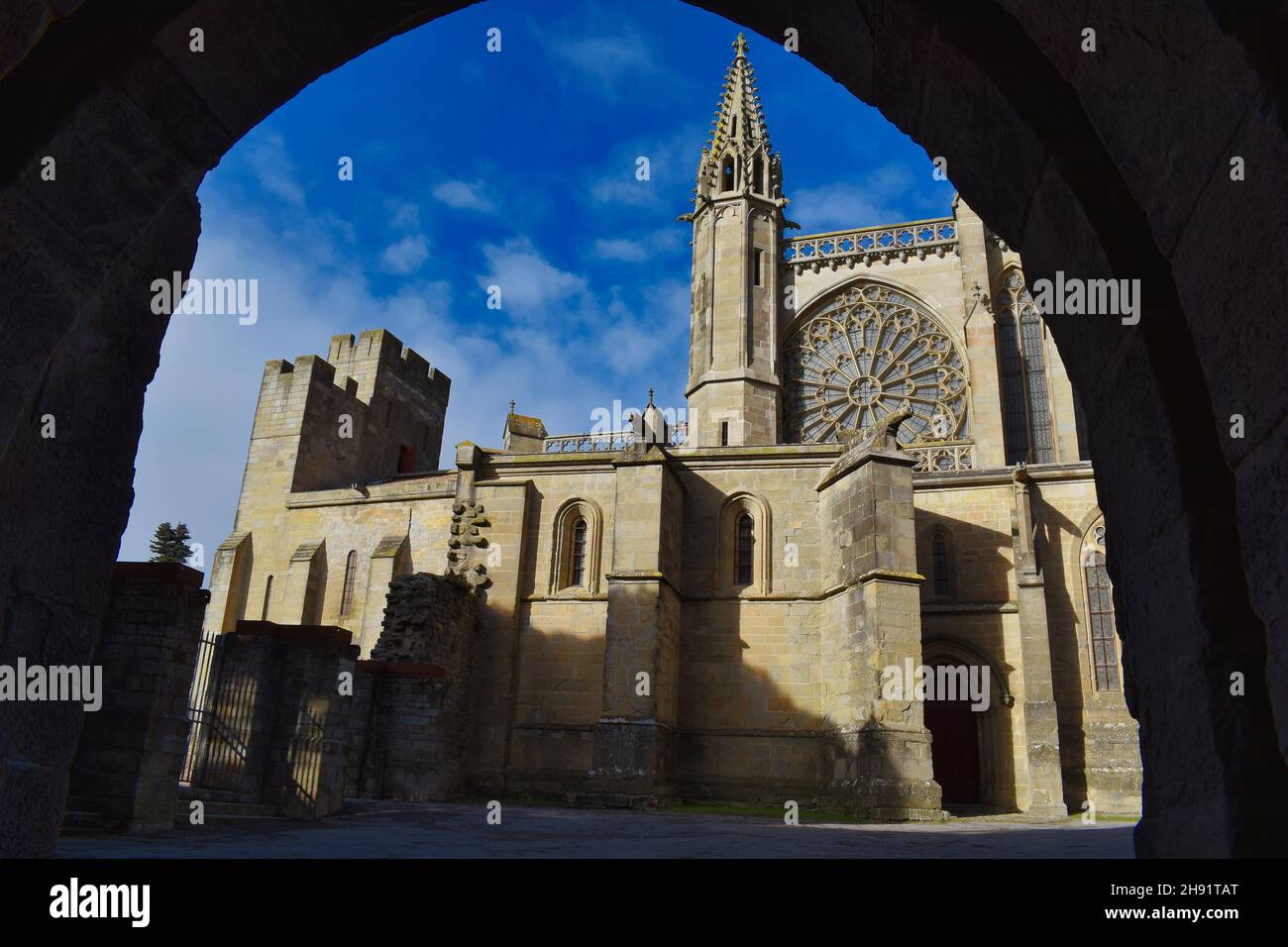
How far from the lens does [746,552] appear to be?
18.6 metres

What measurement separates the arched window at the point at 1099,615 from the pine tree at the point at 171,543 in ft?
121

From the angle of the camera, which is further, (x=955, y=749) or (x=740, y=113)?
(x=740, y=113)

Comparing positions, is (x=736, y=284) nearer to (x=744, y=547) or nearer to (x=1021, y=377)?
(x=1021, y=377)

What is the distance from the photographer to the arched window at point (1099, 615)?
18578 millimetres

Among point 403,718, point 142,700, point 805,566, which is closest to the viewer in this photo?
point 142,700

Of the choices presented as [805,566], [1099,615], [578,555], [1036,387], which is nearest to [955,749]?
[1099,615]

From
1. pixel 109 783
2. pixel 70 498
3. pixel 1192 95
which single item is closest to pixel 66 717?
pixel 70 498

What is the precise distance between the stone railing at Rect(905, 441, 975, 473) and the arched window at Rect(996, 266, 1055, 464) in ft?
A: 3.28

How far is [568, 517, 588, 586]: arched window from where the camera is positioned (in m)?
19.0

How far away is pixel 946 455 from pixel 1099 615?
630cm

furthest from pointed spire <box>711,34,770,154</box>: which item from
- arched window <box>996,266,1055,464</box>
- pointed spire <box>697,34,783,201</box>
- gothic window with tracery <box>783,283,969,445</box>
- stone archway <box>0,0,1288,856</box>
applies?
stone archway <box>0,0,1288,856</box>

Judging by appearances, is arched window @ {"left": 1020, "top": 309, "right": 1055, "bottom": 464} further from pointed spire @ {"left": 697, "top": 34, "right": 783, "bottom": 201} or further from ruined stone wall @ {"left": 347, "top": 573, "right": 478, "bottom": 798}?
ruined stone wall @ {"left": 347, "top": 573, "right": 478, "bottom": 798}

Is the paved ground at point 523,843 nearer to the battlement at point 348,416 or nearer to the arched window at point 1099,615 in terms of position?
the arched window at point 1099,615
